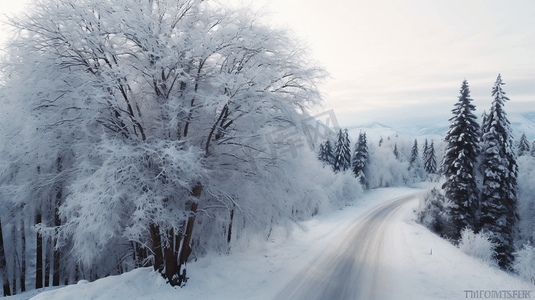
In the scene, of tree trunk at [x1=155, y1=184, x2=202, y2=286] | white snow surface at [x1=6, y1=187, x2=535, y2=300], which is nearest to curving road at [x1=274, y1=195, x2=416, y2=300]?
white snow surface at [x1=6, y1=187, x2=535, y2=300]

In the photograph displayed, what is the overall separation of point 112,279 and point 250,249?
609 cm

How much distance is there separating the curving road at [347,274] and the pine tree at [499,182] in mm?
11723

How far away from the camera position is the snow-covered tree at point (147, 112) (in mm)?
6941

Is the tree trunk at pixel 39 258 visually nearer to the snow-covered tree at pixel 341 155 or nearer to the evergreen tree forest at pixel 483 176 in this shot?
the evergreen tree forest at pixel 483 176

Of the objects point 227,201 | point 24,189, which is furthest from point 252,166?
point 24,189

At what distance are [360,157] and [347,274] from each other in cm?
4391

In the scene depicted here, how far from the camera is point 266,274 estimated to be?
999 cm

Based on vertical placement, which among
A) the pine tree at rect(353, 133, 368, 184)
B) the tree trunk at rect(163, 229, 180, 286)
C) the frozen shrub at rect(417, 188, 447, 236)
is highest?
the pine tree at rect(353, 133, 368, 184)

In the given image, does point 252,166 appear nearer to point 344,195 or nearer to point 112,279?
point 112,279

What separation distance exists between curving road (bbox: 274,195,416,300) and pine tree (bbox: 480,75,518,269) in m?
11.7

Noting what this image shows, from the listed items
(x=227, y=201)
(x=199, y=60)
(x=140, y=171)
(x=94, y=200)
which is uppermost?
(x=199, y=60)

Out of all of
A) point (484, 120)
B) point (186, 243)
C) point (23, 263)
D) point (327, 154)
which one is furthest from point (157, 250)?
point (327, 154)

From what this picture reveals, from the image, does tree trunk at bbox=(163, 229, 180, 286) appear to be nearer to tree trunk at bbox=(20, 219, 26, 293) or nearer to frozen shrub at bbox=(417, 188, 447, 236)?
tree trunk at bbox=(20, 219, 26, 293)

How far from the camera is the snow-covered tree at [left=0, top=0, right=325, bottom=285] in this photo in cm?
694
